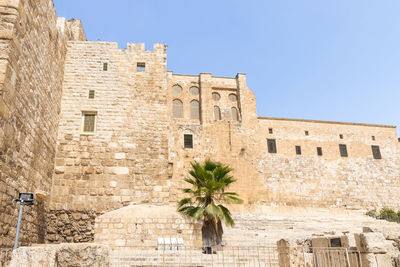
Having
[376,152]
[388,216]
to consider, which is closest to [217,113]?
[388,216]

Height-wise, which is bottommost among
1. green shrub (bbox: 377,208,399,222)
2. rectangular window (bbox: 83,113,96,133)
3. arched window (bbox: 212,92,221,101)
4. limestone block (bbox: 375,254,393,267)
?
limestone block (bbox: 375,254,393,267)

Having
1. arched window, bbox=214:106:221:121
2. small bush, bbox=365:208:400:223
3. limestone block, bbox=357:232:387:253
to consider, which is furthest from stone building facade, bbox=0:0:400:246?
small bush, bbox=365:208:400:223

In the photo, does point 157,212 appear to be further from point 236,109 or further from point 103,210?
point 236,109

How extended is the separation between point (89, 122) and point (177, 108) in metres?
14.1

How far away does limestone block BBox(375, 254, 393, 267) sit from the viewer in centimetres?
648

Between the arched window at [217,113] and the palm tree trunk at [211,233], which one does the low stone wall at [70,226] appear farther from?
the arched window at [217,113]

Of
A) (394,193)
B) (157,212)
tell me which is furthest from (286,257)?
(394,193)

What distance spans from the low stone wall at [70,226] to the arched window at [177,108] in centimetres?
1535

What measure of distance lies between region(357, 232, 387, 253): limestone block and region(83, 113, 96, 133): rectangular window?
8826mm

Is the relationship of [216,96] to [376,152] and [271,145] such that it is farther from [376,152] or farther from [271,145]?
[376,152]

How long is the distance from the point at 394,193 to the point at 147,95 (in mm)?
24678

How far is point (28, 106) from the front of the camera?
28.2 ft

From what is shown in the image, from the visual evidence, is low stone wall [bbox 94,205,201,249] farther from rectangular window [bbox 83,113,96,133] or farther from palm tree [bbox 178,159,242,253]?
rectangular window [bbox 83,113,96,133]

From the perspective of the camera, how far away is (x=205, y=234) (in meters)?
12.0
